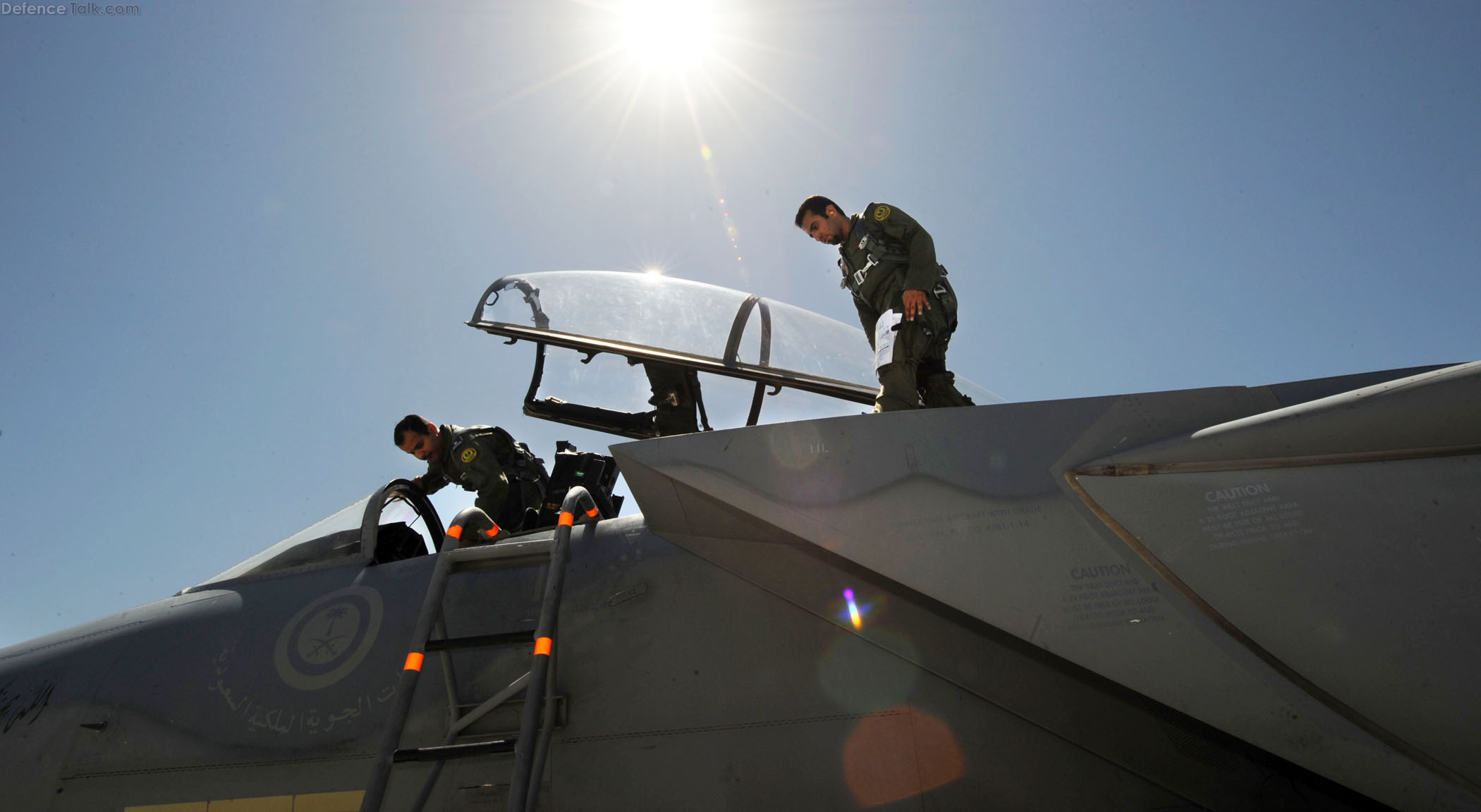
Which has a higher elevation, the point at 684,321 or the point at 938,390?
the point at 684,321

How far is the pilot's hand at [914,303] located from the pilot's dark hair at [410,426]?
3119 mm

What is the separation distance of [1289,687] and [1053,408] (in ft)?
3.48

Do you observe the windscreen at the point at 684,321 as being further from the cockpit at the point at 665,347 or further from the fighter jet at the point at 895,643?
the fighter jet at the point at 895,643

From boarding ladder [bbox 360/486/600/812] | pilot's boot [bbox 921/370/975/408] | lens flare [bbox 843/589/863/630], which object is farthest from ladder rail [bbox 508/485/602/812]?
pilot's boot [bbox 921/370/975/408]

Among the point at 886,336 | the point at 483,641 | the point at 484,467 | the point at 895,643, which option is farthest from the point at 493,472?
the point at 895,643

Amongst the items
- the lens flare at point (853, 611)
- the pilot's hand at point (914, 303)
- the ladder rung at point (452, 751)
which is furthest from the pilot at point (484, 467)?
the pilot's hand at point (914, 303)

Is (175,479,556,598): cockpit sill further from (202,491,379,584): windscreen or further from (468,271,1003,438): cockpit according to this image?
(468,271,1003,438): cockpit

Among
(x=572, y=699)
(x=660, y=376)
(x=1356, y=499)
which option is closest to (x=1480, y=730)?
(x=1356, y=499)

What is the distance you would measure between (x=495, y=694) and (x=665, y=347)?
212 cm

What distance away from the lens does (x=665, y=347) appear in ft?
14.6

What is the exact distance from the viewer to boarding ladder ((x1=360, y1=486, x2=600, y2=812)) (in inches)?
101

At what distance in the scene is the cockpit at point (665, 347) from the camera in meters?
4.38

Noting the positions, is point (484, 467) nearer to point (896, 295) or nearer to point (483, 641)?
point (483, 641)

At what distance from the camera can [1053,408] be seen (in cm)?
279
